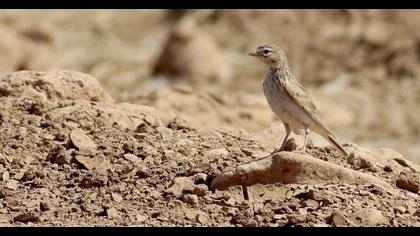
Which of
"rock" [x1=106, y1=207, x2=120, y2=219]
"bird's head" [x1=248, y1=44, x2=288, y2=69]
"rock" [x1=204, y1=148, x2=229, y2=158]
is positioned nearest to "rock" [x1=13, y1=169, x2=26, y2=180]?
"rock" [x1=106, y1=207, x2=120, y2=219]

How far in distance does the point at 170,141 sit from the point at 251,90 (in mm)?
15697

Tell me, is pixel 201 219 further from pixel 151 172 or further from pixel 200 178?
pixel 151 172

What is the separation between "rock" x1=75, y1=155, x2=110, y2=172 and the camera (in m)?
10.8

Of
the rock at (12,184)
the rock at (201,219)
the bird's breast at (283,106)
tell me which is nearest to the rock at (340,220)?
the rock at (201,219)

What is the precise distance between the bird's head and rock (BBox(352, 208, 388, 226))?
224cm

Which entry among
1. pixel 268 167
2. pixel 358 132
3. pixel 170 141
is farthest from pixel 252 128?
pixel 268 167

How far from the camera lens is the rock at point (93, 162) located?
10812 millimetres

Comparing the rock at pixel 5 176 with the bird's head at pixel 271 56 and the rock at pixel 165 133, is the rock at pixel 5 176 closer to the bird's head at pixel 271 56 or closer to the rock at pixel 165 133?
the rock at pixel 165 133

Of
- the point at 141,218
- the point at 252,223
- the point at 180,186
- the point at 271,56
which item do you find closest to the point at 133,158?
the point at 180,186

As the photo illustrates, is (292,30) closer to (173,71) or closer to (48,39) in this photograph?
(173,71)

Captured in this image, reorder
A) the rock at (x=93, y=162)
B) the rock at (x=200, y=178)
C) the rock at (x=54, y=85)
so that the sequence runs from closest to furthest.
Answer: the rock at (x=200, y=178)
the rock at (x=93, y=162)
the rock at (x=54, y=85)

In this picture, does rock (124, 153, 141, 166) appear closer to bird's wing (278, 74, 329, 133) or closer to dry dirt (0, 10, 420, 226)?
dry dirt (0, 10, 420, 226)

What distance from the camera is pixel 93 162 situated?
10.9 m

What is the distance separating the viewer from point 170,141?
1152 centimetres
